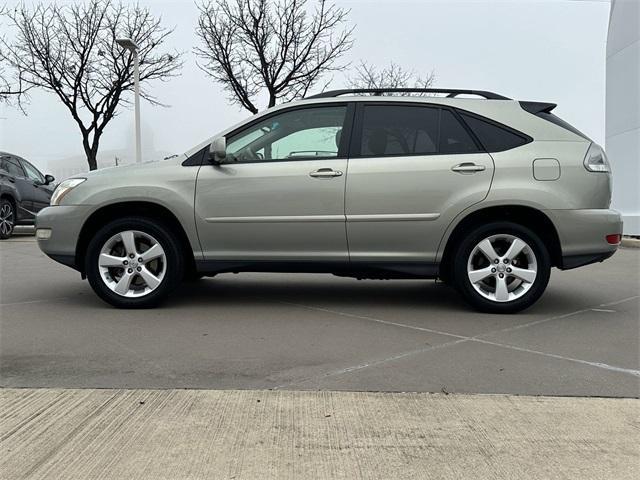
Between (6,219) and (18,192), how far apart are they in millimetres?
663

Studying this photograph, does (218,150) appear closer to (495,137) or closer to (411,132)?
(411,132)

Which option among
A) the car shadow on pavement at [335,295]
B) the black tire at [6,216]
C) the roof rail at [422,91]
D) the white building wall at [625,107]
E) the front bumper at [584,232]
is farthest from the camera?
the white building wall at [625,107]

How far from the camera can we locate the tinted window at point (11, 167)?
12.9m


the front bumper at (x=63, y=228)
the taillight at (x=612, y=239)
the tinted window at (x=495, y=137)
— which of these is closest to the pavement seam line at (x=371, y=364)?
the taillight at (x=612, y=239)

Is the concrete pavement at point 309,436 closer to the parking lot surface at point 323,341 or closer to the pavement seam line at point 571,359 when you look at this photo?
the parking lot surface at point 323,341

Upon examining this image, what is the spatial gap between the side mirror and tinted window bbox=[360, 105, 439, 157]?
1.20 meters

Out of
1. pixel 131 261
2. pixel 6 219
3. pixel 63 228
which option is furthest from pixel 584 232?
pixel 6 219

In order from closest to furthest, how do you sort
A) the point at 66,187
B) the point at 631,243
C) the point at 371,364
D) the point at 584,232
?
the point at 371,364, the point at 584,232, the point at 66,187, the point at 631,243

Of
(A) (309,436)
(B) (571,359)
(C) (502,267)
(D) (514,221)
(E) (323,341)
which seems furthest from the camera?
(D) (514,221)

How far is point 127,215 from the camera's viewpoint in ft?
17.4

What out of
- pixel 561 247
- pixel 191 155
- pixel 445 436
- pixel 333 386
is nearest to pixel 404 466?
pixel 445 436

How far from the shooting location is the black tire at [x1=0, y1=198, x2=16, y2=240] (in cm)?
1253

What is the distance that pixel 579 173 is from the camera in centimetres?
492

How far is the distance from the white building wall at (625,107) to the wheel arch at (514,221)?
9668mm
